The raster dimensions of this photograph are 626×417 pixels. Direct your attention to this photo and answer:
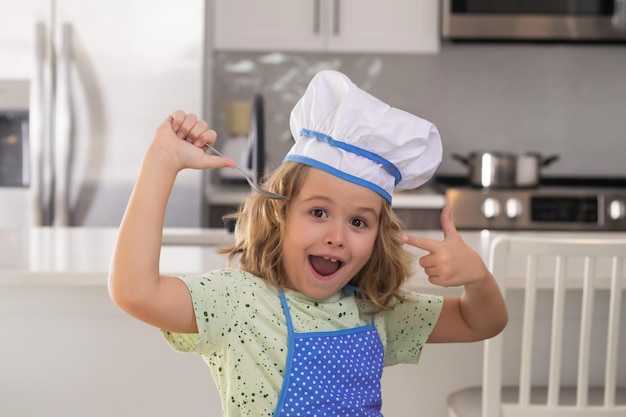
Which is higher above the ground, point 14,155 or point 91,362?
point 14,155

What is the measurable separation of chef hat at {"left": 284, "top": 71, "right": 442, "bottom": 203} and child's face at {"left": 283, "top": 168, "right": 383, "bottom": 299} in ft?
0.06

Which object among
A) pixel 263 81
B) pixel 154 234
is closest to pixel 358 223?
pixel 154 234

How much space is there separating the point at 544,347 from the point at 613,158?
7.81 ft

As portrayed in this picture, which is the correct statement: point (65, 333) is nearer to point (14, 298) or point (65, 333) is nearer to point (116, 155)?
point (14, 298)

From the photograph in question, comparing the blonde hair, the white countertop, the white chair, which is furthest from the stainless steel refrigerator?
the blonde hair

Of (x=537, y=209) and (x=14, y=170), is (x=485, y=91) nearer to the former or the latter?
(x=537, y=209)

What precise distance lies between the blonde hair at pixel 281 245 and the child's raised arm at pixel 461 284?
2.4 inches

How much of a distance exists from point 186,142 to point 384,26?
9.15ft

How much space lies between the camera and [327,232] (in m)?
1.28

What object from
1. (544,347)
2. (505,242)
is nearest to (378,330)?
(505,242)

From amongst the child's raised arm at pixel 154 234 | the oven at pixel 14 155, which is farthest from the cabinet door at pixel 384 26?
the child's raised arm at pixel 154 234

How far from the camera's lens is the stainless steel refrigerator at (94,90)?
11.5 ft

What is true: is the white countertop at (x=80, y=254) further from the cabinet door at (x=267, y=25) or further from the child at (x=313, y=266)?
the cabinet door at (x=267, y=25)

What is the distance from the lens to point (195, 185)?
11.8ft
